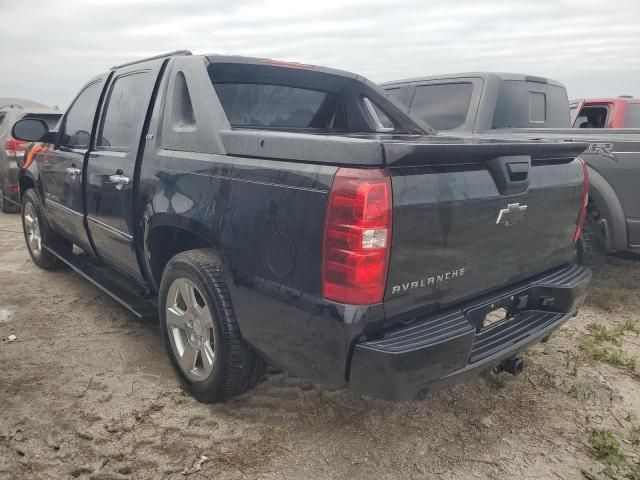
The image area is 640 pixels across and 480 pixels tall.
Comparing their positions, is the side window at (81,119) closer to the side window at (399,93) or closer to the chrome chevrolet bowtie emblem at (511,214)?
the chrome chevrolet bowtie emblem at (511,214)

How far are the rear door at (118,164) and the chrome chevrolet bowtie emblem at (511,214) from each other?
82.2 inches

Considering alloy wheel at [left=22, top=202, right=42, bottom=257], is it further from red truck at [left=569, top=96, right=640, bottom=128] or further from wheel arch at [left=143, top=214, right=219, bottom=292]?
red truck at [left=569, top=96, right=640, bottom=128]

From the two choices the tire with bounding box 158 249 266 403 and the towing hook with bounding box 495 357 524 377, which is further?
the towing hook with bounding box 495 357 524 377

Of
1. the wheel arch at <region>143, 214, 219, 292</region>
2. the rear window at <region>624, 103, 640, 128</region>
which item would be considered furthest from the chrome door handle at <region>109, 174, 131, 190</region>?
the rear window at <region>624, 103, 640, 128</region>

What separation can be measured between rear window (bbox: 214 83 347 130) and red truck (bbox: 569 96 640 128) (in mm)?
4308

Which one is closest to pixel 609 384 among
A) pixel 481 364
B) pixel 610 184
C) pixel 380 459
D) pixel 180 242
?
pixel 481 364

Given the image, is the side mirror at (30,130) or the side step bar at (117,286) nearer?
the side step bar at (117,286)

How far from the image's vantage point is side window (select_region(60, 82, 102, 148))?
3.93 meters

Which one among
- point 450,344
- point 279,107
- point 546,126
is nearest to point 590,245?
point 546,126

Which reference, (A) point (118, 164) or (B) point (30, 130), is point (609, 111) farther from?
(B) point (30, 130)

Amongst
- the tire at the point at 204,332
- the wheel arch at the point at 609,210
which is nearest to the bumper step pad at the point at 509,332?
the tire at the point at 204,332

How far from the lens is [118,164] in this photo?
3.26m

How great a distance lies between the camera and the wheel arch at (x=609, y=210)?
443 centimetres

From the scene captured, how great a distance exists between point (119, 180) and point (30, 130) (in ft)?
5.52
